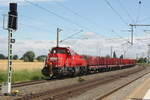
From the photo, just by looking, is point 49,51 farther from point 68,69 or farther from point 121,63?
point 121,63

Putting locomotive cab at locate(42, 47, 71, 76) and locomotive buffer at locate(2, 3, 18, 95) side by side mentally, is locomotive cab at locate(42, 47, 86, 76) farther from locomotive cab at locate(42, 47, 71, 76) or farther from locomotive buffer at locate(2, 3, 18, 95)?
locomotive buffer at locate(2, 3, 18, 95)

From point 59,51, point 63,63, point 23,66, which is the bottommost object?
point 23,66

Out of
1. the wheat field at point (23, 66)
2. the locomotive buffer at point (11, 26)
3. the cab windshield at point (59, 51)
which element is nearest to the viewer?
the locomotive buffer at point (11, 26)

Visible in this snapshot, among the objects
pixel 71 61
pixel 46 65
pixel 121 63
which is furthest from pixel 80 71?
pixel 121 63

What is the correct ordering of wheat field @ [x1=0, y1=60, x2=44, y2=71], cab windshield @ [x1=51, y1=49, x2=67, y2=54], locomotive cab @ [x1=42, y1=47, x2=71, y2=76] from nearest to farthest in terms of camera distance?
1. locomotive cab @ [x1=42, y1=47, x2=71, y2=76]
2. cab windshield @ [x1=51, y1=49, x2=67, y2=54]
3. wheat field @ [x1=0, y1=60, x2=44, y2=71]

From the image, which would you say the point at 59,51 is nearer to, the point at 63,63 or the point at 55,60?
the point at 63,63

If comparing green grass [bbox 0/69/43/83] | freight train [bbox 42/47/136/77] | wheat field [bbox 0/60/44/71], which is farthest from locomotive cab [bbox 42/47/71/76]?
wheat field [bbox 0/60/44/71]

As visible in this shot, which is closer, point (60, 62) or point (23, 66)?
point (60, 62)

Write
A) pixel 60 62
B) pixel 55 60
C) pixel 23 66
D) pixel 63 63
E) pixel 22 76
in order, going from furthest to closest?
1. pixel 23 66
2. pixel 22 76
3. pixel 63 63
4. pixel 60 62
5. pixel 55 60

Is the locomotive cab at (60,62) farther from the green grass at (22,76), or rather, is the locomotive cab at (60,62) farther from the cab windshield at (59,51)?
the green grass at (22,76)

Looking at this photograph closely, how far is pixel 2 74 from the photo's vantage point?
3697cm

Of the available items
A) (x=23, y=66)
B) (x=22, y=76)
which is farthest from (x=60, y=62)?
(x=23, y=66)

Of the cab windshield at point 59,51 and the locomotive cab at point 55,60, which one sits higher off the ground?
the cab windshield at point 59,51

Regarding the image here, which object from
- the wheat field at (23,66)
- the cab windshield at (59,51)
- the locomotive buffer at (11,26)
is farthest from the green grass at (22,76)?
the locomotive buffer at (11,26)
